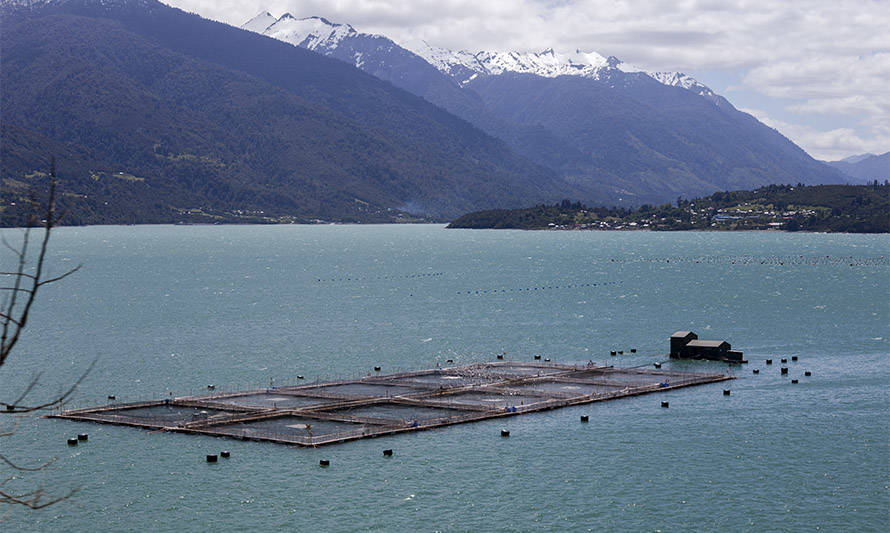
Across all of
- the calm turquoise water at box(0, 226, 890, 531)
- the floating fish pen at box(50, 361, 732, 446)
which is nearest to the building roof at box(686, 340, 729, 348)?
the calm turquoise water at box(0, 226, 890, 531)

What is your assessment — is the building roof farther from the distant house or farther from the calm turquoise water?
the calm turquoise water

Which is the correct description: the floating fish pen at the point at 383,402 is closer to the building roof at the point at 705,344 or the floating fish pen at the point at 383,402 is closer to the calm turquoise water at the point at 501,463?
the calm turquoise water at the point at 501,463

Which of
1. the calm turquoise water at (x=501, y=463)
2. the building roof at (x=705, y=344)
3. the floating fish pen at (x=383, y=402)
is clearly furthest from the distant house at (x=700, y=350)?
the floating fish pen at (x=383, y=402)

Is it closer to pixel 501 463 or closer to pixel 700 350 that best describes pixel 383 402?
pixel 501 463

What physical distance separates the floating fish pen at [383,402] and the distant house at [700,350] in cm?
1335

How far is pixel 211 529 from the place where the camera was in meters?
65.7

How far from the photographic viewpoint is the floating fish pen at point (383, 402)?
92.2 meters

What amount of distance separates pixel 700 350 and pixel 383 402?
52.4 m

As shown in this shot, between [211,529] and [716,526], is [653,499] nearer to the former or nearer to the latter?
[716,526]

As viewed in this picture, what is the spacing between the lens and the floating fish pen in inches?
3629

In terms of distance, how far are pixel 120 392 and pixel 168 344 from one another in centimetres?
3991

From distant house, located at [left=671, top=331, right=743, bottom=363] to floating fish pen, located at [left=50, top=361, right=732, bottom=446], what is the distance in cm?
1335

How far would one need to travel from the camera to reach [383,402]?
10475cm

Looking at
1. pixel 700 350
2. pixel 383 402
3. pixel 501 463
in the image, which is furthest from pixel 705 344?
pixel 501 463
